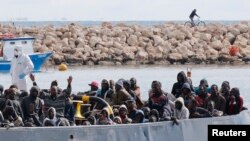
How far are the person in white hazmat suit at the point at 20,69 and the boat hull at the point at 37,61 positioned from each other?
27916 millimetres

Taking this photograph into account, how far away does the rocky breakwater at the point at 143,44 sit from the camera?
58062 millimetres

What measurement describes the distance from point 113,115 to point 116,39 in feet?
138

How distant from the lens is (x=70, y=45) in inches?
2352

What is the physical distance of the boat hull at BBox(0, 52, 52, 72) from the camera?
51.4m

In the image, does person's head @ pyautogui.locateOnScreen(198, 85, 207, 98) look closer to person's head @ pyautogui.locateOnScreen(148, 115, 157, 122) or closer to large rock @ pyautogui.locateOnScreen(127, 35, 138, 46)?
person's head @ pyautogui.locateOnScreen(148, 115, 157, 122)

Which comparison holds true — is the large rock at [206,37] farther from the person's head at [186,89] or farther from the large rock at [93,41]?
the person's head at [186,89]

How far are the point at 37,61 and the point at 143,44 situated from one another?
8656mm

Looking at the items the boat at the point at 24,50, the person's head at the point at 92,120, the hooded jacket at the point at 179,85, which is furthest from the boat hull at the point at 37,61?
the person's head at the point at 92,120

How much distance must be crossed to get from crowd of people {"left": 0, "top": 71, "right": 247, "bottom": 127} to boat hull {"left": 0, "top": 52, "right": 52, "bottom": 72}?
29411mm

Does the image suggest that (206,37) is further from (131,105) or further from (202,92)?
(131,105)

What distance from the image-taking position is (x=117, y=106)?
2039 centimetres

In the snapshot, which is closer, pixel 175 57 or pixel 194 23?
pixel 175 57

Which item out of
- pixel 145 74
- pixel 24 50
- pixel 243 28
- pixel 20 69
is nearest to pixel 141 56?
pixel 145 74

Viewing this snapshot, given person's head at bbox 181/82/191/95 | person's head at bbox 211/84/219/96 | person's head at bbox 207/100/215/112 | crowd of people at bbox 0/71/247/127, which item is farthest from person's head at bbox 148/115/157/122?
person's head at bbox 211/84/219/96
